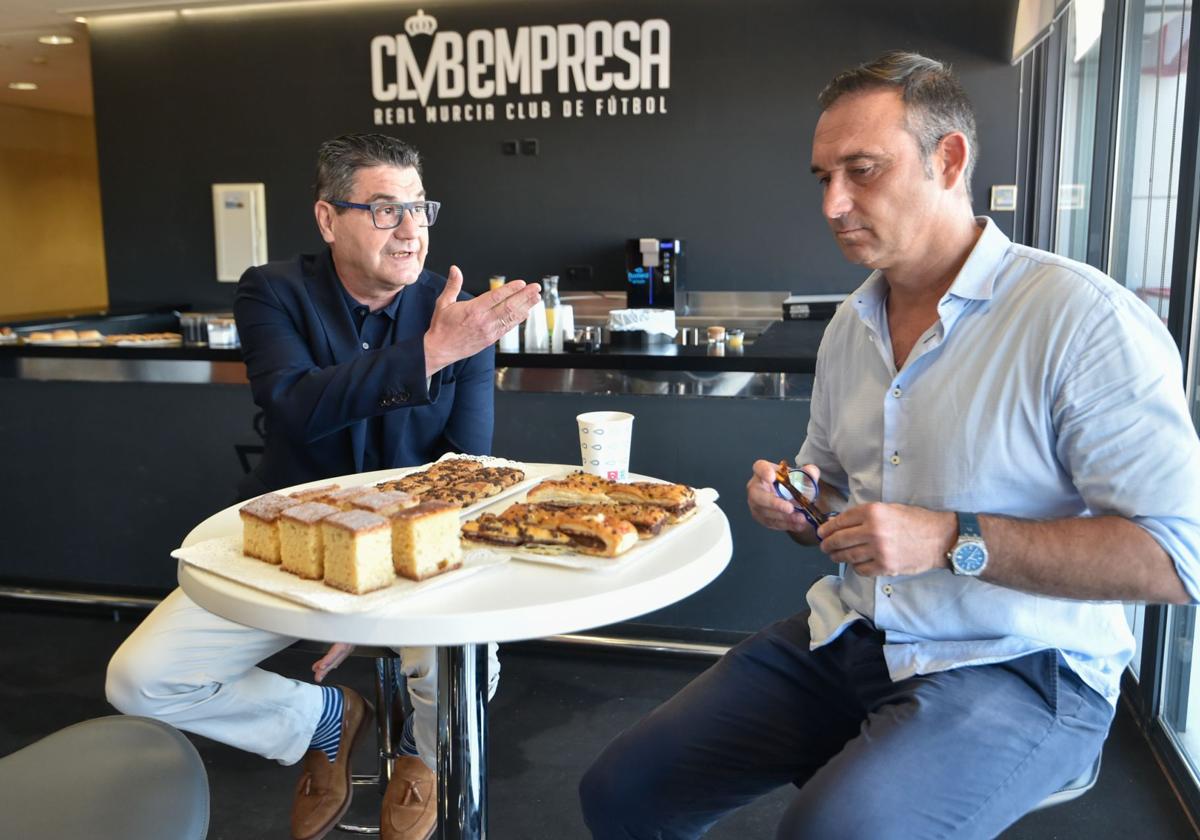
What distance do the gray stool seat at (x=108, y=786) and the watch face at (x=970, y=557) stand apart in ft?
3.62

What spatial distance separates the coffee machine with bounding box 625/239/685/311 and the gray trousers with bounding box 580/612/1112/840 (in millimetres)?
3631

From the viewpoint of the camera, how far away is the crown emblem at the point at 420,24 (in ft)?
19.0

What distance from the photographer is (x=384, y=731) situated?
2.51 meters

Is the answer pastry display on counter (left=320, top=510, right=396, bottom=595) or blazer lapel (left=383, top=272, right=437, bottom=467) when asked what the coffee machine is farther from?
pastry display on counter (left=320, top=510, right=396, bottom=595)

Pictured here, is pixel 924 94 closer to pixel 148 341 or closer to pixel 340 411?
pixel 340 411

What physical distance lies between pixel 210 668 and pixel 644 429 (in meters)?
1.80

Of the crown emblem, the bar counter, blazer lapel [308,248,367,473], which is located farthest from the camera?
the crown emblem

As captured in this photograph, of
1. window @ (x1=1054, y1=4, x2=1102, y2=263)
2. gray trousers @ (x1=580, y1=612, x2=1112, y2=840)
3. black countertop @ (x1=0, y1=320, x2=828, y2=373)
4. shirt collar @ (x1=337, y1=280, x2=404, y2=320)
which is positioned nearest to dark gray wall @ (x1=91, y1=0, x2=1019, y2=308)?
window @ (x1=1054, y1=4, x2=1102, y2=263)

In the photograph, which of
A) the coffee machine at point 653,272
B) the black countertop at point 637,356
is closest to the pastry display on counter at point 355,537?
the black countertop at point 637,356

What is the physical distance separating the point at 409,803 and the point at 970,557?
57.3 inches

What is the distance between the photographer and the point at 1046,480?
161cm

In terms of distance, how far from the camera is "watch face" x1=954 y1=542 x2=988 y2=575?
1.51 m

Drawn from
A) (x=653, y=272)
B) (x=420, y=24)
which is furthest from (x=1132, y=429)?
(x=420, y=24)

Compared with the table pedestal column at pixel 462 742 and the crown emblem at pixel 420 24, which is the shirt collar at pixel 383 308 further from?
the crown emblem at pixel 420 24
